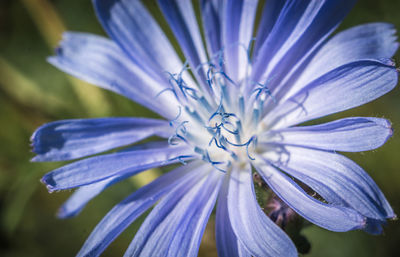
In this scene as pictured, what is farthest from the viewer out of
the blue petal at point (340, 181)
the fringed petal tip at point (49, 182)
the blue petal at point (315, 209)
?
the fringed petal tip at point (49, 182)

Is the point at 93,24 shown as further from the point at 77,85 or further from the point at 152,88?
the point at 152,88

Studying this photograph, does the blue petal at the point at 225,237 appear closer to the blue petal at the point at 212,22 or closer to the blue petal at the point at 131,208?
the blue petal at the point at 131,208

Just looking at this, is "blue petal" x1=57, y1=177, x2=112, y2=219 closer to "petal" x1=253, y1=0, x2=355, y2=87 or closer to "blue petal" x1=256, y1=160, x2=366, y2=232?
"blue petal" x1=256, y1=160, x2=366, y2=232

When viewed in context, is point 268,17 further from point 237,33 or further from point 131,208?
point 131,208

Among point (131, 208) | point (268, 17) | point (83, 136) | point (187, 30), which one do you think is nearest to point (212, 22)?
point (187, 30)

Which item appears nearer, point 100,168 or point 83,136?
point 100,168

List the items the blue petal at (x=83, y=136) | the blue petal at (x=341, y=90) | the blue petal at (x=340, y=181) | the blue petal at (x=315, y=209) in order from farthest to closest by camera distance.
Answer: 1. the blue petal at (x=83, y=136)
2. the blue petal at (x=341, y=90)
3. the blue petal at (x=340, y=181)
4. the blue petal at (x=315, y=209)

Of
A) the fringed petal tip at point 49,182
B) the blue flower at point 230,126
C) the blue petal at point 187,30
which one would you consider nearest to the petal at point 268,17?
the blue flower at point 230,126
